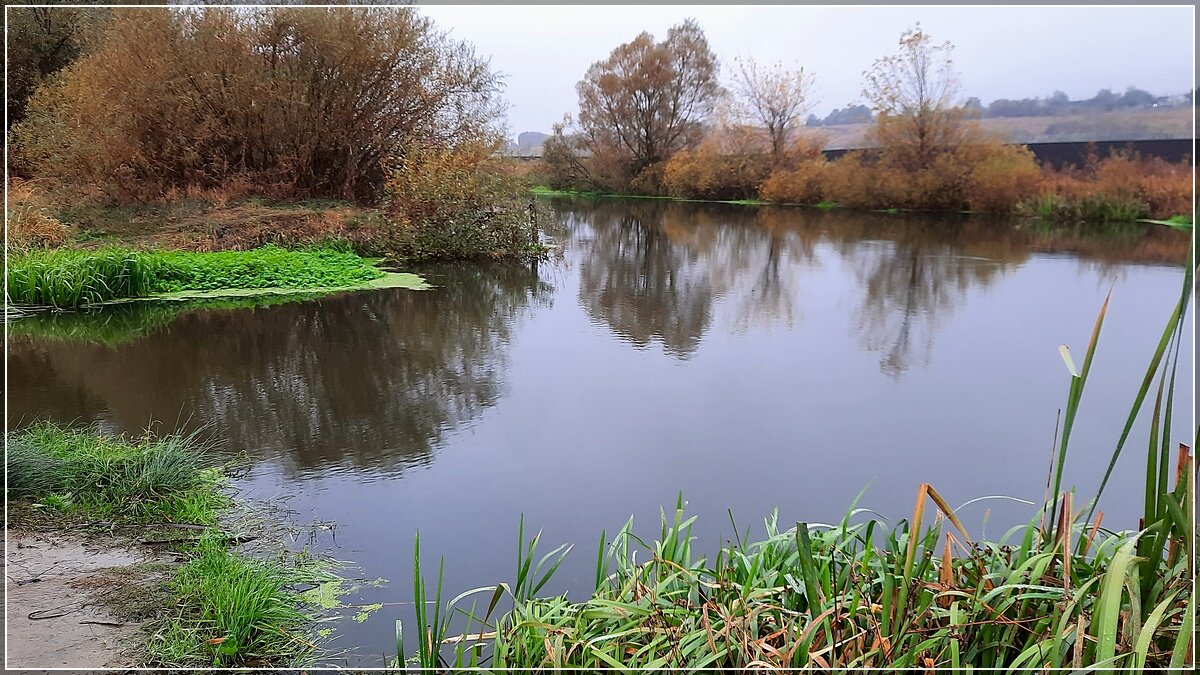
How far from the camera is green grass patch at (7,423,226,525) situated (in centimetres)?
291

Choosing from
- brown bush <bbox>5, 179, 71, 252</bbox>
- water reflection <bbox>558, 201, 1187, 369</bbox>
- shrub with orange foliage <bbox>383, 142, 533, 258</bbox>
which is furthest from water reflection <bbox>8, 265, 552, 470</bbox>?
shrub with orange foliage <bbox>383, 142, 533, 258</bbox>

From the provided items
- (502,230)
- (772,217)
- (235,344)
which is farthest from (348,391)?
(772,217)

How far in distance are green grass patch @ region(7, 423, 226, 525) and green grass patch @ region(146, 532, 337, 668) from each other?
548 millimetres

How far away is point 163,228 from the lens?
987 centimetres

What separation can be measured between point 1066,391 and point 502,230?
21.6 feet

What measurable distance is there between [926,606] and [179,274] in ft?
24.9

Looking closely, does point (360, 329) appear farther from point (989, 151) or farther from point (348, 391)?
point (989, 151)

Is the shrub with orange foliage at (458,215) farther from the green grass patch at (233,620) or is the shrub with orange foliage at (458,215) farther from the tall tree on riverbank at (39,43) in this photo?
the green grass patch at (233,620)

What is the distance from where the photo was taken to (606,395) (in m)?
4.67

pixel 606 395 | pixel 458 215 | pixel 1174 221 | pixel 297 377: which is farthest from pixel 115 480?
pixel 1174 221

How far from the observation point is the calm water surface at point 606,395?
10.3ft

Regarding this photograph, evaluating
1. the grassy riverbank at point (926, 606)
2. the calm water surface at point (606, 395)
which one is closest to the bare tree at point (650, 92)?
the calm water surface at point (606, 395)

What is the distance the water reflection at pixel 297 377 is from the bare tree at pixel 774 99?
22.1 ft

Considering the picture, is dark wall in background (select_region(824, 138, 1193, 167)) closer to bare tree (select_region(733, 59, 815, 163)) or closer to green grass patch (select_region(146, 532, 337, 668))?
bare tree (select_region(733, 59, 815, 163))
